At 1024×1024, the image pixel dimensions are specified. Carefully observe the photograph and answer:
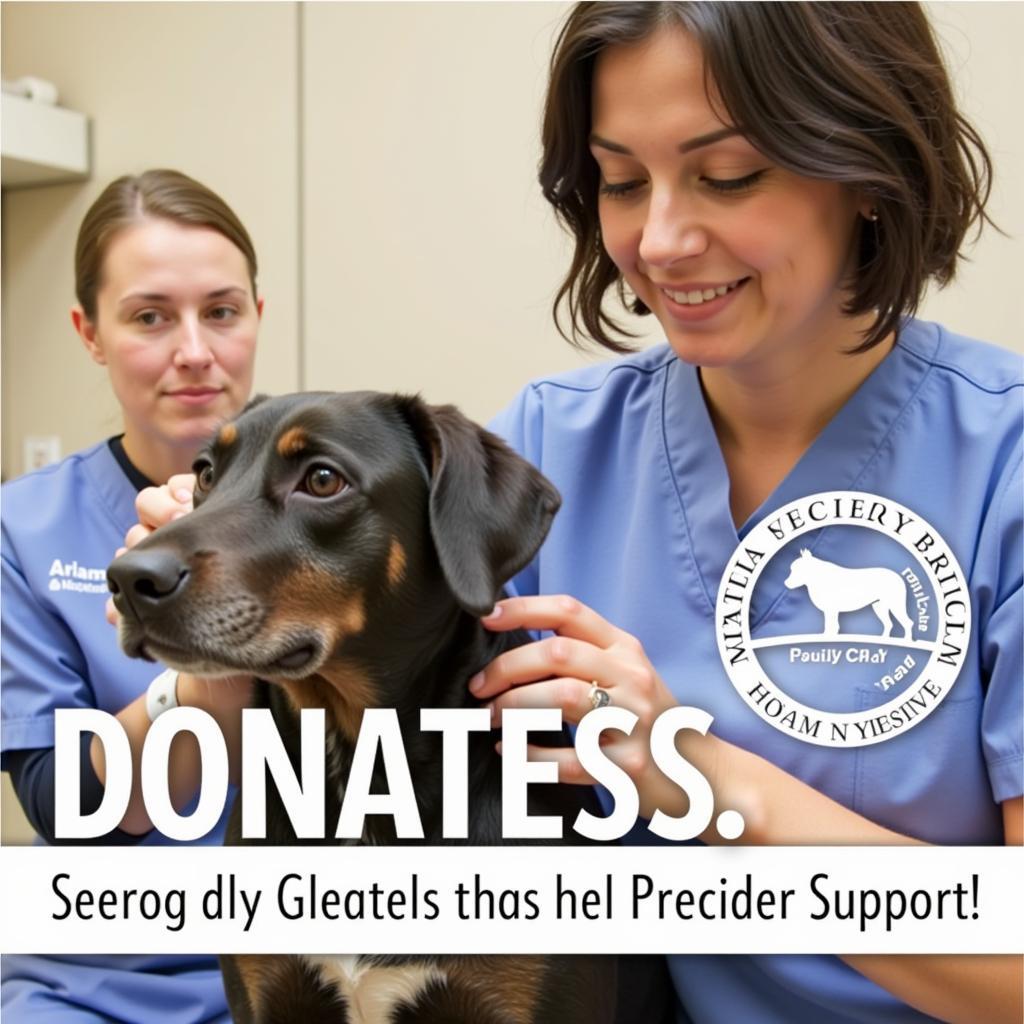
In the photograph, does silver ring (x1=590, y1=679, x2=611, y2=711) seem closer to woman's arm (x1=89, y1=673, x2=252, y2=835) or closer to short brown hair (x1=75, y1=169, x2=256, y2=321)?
woman's arm (x1=89, y1=673, x2=252, y2=835)

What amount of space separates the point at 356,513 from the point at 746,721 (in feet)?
1.06

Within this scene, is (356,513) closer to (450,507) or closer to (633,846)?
(450,507)

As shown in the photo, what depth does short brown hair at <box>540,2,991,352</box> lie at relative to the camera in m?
0.77

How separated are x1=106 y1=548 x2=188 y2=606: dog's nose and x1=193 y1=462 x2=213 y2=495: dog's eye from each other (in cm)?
15

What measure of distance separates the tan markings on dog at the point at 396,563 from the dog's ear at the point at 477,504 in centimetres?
3

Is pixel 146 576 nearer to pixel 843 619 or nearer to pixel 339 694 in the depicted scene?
pixel 339 694

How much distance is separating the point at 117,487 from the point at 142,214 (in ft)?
0.98

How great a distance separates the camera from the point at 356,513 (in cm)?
77

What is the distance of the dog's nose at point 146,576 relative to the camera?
67cm

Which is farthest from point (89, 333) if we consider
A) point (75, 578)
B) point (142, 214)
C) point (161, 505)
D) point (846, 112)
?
point (846, 112)

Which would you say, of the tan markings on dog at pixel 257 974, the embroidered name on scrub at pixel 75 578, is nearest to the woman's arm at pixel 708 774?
the tan markings on dog at pixel 257 974

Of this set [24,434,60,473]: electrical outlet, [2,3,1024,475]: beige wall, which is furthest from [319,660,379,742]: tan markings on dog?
[24,434,60,473]: electrical outlet

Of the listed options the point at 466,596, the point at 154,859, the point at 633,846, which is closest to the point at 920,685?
the point at 633,846

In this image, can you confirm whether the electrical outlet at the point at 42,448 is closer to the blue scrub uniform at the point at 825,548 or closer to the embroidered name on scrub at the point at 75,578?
the embroidered name on scrub at the point at 75,578
